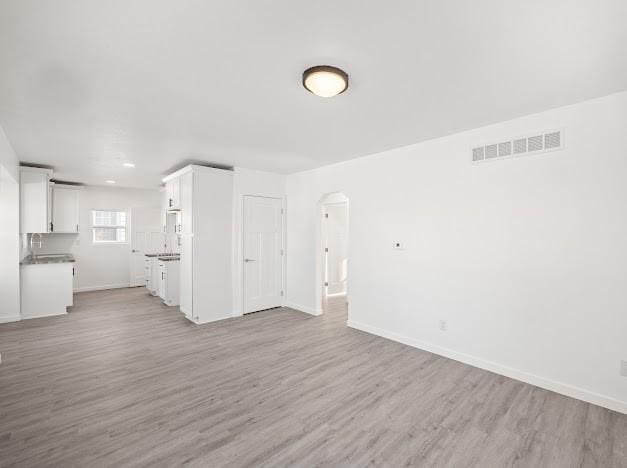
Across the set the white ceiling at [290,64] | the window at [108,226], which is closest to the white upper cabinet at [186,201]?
the white ceiling at [290,64]

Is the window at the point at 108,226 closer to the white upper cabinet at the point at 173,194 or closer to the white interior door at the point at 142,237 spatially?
the white interior door at the point at 142,237

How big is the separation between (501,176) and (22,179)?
6853mm

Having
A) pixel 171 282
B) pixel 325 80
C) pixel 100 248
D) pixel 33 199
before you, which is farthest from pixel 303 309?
pixel 100 248

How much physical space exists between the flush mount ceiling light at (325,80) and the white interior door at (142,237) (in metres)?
7.19

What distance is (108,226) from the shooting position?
7.50m

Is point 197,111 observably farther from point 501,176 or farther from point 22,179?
point 22,179

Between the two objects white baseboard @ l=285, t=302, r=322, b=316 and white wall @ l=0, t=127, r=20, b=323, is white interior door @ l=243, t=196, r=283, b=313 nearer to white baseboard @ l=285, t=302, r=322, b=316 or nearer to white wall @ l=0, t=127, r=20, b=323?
white baseboard @ l=285, t=302, r=322, b=316

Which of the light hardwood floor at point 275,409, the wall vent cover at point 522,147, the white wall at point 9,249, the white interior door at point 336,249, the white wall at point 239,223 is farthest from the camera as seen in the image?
the white interior door at point 336,249

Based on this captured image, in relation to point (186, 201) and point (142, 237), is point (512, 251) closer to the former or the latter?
point (186, 201)

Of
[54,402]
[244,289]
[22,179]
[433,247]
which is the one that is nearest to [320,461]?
[54,402]

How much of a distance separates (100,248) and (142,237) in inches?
36.7

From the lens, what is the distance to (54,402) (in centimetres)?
254

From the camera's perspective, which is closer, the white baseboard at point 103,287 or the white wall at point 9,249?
the white wall at point 9,249

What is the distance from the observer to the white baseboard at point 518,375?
97.3 inches
